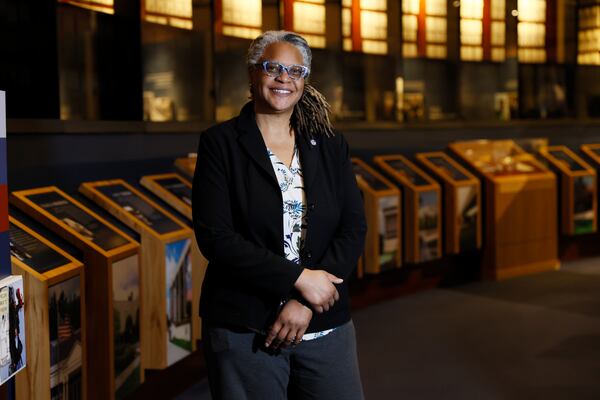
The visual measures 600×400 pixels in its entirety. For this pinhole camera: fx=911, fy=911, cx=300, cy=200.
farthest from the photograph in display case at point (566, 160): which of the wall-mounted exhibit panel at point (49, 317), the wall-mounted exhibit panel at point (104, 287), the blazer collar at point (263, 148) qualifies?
the blazer collar at point (263, 148)

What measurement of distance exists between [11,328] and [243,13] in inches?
188

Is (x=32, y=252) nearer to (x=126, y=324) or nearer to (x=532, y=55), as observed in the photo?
(x=126, y=324)

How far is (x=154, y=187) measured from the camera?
4.60 meters

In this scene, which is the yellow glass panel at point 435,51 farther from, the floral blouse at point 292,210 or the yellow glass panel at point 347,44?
the floral blouse at point 292,210

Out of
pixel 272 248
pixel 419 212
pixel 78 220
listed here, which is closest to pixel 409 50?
pixel 419 212

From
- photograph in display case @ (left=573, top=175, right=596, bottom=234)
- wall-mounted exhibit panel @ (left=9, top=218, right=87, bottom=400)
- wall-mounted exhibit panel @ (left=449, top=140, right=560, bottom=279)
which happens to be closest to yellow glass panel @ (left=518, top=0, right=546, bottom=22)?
wall-mounted exhibit panel @ (left=449, top=140, right=560, bottom=279)

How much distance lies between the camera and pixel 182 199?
4.65 m

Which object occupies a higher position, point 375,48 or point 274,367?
point 375,48

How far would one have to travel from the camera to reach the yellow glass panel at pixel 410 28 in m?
8.54

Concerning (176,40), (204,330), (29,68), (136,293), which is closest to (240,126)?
(204,330)

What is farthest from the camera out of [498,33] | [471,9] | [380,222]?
[498,33]

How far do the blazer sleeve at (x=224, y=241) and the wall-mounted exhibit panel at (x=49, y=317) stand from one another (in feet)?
3.30

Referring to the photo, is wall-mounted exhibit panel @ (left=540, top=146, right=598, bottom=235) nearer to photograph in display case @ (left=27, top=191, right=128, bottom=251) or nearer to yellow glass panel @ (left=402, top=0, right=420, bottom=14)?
yellow glass panel @ (left=402, top=0, right=420, bottom=14)

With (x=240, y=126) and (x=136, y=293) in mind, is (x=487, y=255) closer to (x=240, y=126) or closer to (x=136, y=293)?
(x=136, y=293)
